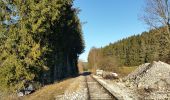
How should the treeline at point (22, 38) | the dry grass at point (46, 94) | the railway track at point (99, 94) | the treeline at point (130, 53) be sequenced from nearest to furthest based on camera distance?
the railway track at point (99, 94)
the dry grass at point (46, 94)
the treeline at point (22, 38)
the treeline at point (130, 53)

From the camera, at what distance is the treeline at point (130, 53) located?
112 ft

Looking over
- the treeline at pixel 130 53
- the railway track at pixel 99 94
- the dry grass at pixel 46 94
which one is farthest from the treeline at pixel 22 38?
the treeline at pixel 130 53

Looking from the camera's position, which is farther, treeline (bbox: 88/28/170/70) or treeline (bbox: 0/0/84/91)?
treeline (bbox: 88/28/170/70)

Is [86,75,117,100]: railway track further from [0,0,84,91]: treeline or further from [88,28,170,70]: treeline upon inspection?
[88,28,170,70]: treeline

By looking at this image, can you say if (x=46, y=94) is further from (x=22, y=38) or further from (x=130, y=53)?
(x=130, y=53)

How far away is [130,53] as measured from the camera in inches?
5266

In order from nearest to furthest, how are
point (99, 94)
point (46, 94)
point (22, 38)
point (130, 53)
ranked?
point (46, 94), point (99, 94), point (22, 38), point (130, 53)

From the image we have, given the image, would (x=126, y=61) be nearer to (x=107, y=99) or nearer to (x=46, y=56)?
(x=46, y=56)

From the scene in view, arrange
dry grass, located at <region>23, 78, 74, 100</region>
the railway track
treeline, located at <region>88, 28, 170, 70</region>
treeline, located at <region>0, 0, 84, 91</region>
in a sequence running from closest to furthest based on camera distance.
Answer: the railway track, dry grass, located at <region>23, 78, 74, 100</region>, treeline, located at <region>0, 0, 84, 91</region>, treeline, located at <region>88, 28, 170, 70</region>

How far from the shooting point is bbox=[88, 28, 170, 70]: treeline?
112 ft

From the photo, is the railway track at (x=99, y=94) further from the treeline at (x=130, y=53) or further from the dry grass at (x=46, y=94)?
the treeline at (x=130, y=53)

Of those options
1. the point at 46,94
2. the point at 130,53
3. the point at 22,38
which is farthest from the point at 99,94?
the point at 130,53

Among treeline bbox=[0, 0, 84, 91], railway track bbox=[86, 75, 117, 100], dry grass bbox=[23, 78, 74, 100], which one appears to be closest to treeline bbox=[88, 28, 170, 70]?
railway track bbox=[86, 75, 117, 100]

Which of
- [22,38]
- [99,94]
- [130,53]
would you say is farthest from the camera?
[130,53]
